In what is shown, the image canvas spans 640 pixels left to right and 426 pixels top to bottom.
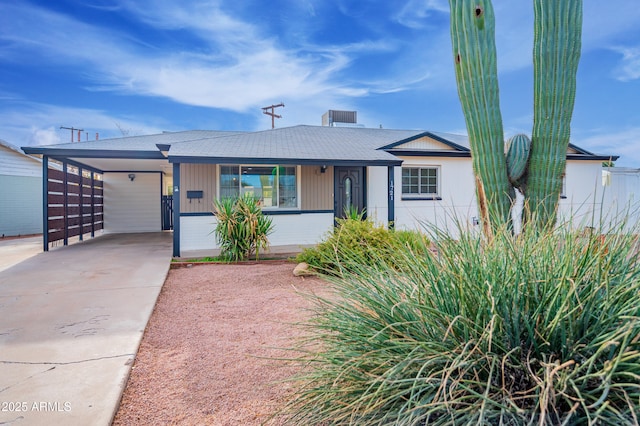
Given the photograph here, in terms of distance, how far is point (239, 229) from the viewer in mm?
9242

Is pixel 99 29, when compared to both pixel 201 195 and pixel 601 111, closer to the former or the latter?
pixel 201 195

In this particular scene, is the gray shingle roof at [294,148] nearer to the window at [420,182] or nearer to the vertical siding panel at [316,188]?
the vertical siding panel at [316,188]

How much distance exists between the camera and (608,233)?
243 cm

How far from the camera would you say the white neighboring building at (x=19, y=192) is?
650 inches

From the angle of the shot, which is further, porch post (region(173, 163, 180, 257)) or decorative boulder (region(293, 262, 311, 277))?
porch post (region(173, 163, 180, 257))

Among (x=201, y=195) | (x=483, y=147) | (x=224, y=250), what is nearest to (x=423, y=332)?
(x=483, y=147)

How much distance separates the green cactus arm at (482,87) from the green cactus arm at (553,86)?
0.44 metres

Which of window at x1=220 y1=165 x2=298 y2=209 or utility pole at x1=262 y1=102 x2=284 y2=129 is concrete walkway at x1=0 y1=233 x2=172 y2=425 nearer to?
window at x1=220 y1=165 x2=298 y2=209

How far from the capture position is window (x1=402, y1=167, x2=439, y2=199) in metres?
13.9

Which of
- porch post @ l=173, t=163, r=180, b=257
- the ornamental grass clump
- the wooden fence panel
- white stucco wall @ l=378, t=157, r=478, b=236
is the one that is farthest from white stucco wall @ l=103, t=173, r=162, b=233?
the ornamental grass clump

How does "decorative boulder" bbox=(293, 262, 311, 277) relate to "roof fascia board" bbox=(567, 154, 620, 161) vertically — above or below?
below

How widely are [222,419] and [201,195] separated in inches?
374

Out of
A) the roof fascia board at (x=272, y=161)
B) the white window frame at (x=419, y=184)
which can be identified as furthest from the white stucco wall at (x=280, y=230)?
the white window frame at (x=419, y=184)

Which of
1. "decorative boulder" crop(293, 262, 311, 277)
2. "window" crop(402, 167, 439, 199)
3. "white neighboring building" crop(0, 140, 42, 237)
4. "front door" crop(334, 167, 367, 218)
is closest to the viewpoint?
"decorative boulder" crop(293, 262, 311, 277)
